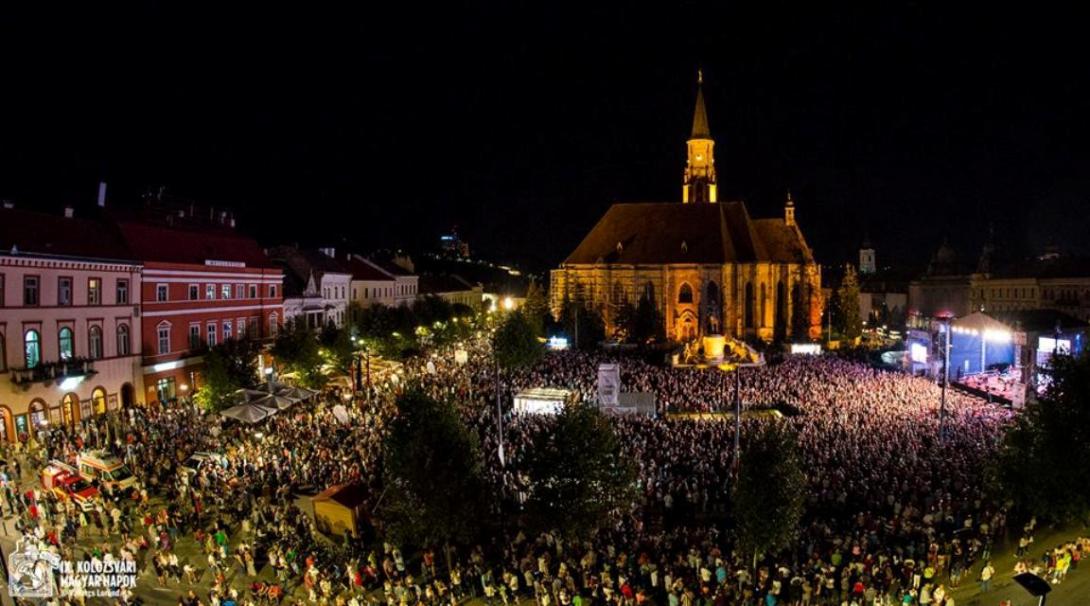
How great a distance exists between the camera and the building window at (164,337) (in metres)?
36.0

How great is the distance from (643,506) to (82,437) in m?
21.0

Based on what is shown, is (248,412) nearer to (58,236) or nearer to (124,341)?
(124,341)

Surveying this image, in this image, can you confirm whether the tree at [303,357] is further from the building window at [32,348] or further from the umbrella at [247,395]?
Result: the building window at [32,348]

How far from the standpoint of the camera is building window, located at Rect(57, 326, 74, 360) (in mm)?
30125

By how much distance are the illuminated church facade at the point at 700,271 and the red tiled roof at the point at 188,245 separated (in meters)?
32.8

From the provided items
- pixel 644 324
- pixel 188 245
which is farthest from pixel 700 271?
pixel 188 245

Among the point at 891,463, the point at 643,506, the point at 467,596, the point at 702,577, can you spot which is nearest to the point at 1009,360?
the point at 891,463

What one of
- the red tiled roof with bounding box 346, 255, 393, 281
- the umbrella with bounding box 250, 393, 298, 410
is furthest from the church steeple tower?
the umbrella with bounding box 250, 393, 298, 410

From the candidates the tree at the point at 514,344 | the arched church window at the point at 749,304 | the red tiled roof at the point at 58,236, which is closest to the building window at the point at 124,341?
the red tiled roof at the point at 58,236

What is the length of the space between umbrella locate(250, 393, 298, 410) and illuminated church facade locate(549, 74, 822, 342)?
140 ft

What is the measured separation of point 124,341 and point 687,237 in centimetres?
5057

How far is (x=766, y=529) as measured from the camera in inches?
629

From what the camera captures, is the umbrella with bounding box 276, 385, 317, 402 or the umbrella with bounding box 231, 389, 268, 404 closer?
the umbrella with bounding box 231, 389, 268, 404

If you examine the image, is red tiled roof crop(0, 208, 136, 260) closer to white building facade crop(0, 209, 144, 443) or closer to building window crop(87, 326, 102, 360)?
white building facade crop(0, 209, 144, 443)
